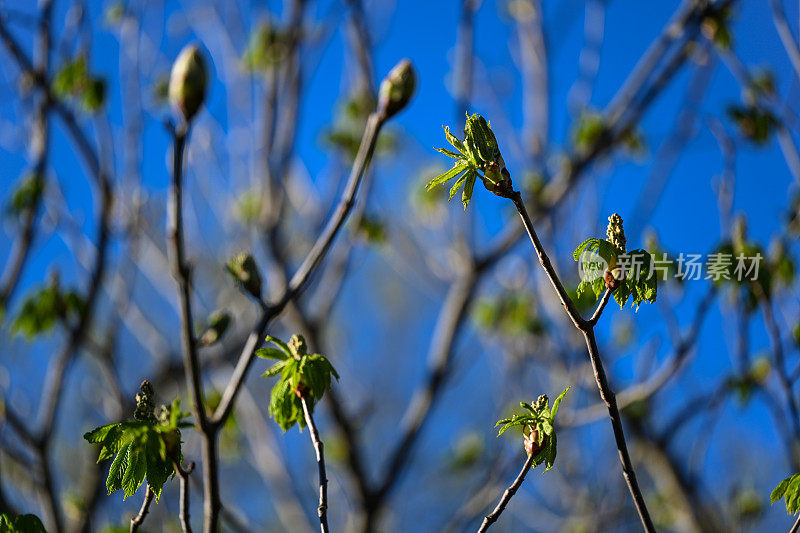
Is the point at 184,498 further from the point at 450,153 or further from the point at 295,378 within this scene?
the point at 450,153

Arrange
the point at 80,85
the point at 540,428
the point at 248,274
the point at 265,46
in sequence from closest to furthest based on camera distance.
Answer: the point at 540,428, the point at 248,274, the point at 80,85, the point at 265,46

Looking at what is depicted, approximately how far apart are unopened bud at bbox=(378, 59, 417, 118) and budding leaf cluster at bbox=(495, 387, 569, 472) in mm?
555

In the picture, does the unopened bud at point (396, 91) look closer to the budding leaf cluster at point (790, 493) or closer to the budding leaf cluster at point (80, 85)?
the budding leaf cluster at point (790, 493)

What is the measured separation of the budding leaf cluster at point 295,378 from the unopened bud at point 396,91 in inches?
17.0

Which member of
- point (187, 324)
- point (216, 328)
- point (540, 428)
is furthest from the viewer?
point (216, 328)

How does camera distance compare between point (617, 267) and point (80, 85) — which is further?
point (80, 85)

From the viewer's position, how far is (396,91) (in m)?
1.24

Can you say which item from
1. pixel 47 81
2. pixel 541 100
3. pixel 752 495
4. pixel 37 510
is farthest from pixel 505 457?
pixel 37 510

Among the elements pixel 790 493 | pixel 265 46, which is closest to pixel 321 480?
pixel 790 493

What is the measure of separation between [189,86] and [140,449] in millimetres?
524

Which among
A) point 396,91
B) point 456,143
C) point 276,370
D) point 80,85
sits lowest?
point 276,370

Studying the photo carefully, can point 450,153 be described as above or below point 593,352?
above

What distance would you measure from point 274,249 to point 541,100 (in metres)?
1.66

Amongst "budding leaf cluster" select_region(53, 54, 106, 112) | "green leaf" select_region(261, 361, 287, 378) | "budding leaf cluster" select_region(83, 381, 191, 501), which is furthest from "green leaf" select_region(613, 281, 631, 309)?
"budding leaf cluster" select_region(53, 54, 106, 112)
